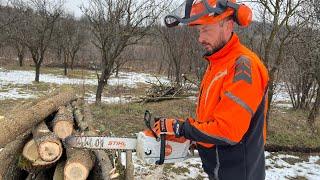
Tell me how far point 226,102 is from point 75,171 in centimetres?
193

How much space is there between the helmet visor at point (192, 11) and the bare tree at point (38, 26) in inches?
794

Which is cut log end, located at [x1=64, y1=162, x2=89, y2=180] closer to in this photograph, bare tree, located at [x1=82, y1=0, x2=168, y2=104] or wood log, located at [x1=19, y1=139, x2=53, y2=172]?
wood log, located at [x1=19, y1=139, x2=53, y2=172]

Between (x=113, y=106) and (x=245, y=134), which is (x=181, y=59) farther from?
(x=245, y=134)

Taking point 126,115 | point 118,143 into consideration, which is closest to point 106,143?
point 118,143

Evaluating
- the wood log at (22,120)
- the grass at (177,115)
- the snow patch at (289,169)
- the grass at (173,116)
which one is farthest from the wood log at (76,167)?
the grass at (177,115)

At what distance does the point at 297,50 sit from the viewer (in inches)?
536

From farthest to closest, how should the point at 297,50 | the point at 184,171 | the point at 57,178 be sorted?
the point at 297,50 → the point at 184,171 → the point at 57,178

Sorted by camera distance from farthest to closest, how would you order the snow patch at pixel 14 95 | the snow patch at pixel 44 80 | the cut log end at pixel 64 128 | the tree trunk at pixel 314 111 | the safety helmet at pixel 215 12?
1. the snow patch at pixel 44 80
2. the snow patch at pixel 14 95
3. the tree trunk at pixel 314 111
4. the cut log end at pixel 64 128
5. the safety helmet at pixel 215 12

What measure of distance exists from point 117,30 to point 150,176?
7.06 m

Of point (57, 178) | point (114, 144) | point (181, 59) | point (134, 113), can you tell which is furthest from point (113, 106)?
point (181, 59)

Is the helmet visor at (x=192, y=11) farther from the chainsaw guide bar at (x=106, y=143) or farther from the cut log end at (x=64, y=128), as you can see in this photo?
the cut log end at (x=64, y=128)

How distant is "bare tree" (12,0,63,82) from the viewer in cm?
2224

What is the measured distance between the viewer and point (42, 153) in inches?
143

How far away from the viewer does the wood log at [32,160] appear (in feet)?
12.4
